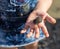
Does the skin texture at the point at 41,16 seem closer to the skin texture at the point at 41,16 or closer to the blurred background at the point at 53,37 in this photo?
the skin texture at the point at 41,16

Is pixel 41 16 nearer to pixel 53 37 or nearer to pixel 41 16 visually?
pixel 41 16

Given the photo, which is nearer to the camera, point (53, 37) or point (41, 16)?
point (41, 16)

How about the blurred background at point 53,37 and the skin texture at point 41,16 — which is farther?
the blurred background at point 53,37

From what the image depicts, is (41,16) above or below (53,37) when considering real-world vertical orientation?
above

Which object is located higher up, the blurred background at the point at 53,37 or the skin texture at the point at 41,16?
the skin texture at the point at 41,16

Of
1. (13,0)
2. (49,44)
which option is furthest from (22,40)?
(49,44)

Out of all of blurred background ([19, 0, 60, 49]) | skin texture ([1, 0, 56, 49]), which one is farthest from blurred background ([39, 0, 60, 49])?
skin texture ([1, 0, 56, 49])

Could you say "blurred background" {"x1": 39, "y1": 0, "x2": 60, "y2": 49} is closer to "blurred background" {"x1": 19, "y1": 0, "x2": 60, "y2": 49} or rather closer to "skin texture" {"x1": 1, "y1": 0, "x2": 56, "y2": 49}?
"blurred background" {"x1": 19, "y1": 0, "x2": 60, "y2": 49}

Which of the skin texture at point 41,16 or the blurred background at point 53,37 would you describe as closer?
the skin texture at point 41,16

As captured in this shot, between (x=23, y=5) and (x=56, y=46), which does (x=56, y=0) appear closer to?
(x=56, y=46)

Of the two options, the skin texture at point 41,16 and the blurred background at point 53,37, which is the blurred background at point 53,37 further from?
the skin texture at point 41,16

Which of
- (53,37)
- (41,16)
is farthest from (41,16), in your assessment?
(53,37)

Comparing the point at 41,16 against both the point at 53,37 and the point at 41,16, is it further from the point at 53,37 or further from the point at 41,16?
the point at 53,37

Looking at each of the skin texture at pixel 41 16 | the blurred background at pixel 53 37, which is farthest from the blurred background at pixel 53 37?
the skin texture at pixel 41 16
